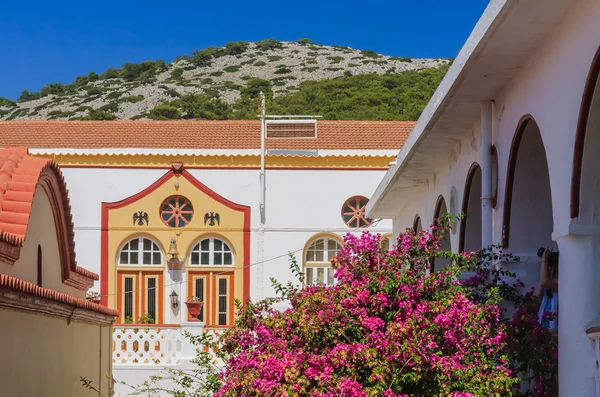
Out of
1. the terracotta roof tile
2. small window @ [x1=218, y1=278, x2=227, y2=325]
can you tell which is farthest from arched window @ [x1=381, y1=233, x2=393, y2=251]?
small window @ [x1=218, y1=278, x2=227, y2=325]

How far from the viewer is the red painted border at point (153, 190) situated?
32.1m

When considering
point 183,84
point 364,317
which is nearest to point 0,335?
point 364,317

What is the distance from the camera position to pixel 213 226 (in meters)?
32.4

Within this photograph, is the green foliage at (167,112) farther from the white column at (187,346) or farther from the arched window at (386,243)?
the white column at (187,346)

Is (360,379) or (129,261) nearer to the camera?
(360,379)

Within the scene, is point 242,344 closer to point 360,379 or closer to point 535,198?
point 360,379

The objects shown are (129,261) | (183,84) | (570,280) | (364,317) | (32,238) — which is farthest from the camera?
(183,84)

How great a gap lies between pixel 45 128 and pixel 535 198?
25.5 metres

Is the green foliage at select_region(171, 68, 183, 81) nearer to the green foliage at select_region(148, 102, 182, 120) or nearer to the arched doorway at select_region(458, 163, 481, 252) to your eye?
the green foliage at select_region(148, 102, 182, 120)

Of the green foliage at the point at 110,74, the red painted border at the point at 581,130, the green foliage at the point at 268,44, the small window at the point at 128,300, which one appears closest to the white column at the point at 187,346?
the small window at the point at 128,300

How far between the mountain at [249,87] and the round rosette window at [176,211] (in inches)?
990

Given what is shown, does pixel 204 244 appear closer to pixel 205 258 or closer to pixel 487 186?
pixel 205 258

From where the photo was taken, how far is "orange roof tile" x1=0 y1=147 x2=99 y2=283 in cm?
1238

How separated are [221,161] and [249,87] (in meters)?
55.1
